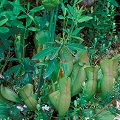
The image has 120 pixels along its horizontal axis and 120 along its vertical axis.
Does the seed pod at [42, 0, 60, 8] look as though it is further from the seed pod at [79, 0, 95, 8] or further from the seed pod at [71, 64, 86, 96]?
the seed pod at [79, 0, 95, 8]

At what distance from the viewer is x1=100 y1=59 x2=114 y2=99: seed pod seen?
229 centimetres

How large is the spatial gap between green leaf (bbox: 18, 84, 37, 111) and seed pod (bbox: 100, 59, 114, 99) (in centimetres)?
44

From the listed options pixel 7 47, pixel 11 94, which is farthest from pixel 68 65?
pixel 7 47

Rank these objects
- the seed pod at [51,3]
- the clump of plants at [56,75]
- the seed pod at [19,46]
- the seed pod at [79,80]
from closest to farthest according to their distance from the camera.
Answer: the seed pod at [51,3] → the clump of plants at [56,75] → the seed pod at [79,80] → the seed pod at [19,46]

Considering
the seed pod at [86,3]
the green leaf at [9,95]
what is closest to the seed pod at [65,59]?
the green leaf at [9,95]

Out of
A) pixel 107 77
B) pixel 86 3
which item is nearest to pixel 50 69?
pixel 107 77

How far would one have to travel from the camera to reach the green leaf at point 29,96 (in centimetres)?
230

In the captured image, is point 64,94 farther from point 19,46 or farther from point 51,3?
point 19,46

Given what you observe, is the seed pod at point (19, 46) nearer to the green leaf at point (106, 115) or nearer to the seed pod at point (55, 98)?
the seed pod at point (55, 98)

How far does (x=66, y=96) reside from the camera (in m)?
2.21

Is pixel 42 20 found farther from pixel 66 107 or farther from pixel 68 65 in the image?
pixel 66 107

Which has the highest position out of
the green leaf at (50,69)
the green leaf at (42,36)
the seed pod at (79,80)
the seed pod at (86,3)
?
the seed pod at (86,3)

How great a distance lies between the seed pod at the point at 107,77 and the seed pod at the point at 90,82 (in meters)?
0.05

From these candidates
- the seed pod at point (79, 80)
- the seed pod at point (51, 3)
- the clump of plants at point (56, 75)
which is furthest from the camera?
the seed pod at point (79, 80)
